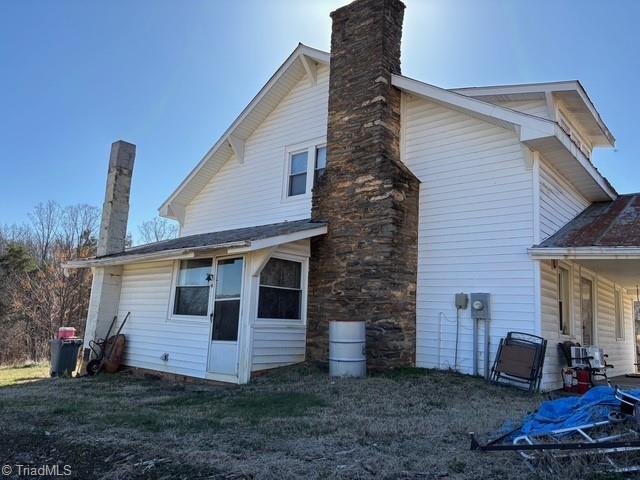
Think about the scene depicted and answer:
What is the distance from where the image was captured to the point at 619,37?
34.4ft

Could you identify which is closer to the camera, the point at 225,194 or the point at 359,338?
the point at 359,338

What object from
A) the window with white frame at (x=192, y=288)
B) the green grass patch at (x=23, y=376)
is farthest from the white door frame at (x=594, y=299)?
the green grass patch at (x=23, y=376)

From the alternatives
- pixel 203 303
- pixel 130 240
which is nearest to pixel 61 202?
pixel 130 240

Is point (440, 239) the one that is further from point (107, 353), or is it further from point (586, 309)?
point (107, 353)

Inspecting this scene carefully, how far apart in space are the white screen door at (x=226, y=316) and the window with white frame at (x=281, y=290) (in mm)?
461

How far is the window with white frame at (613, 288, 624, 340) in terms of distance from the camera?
12.8m

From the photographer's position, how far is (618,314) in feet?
42.8

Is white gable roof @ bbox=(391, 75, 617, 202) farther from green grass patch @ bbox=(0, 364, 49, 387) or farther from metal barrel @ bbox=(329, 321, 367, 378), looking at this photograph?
green grass patch @ bbox=(0, 364, 49, 387)

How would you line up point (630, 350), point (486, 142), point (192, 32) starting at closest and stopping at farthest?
point (486, 142) → point (192, 32) → point (630, 350)

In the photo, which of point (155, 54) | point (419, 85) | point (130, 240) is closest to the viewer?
point (419, 85)

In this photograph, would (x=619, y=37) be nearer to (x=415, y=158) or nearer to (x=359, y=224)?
(x=415, y=158)

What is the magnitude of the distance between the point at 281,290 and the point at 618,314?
31.4 ft

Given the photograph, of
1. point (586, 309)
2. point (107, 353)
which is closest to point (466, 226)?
point (586, 309)

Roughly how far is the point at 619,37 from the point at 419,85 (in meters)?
4.89
